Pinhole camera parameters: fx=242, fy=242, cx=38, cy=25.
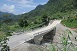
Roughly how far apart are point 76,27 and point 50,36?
868 cm

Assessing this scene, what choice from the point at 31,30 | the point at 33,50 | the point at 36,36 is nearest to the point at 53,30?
the point at 31,30

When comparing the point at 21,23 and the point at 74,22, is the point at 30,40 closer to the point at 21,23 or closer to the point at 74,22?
the point at 74,22

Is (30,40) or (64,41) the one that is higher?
(64,41)

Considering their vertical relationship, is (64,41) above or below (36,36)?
above

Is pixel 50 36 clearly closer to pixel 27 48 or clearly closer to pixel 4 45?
pixel 27 48

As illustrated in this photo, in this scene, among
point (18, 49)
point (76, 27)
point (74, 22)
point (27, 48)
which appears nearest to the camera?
point (18, 49)

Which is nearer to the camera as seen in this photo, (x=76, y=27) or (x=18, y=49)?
(x=18, y=49)

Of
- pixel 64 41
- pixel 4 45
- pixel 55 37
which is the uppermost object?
pixel 64 41

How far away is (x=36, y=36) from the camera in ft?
146

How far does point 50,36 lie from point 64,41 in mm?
47615

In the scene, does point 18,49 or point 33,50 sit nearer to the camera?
point 18,49

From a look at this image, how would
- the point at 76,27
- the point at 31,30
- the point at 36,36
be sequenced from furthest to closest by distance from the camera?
the point at 76,27
the point at 31,30
the point at 36,36

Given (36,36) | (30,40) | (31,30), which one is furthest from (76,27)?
(30,40)

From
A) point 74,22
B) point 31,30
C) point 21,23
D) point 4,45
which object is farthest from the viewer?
point 21,23
